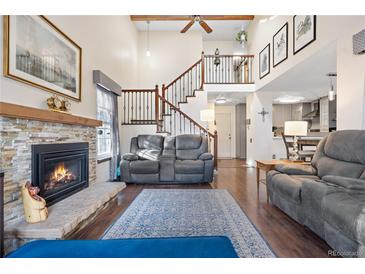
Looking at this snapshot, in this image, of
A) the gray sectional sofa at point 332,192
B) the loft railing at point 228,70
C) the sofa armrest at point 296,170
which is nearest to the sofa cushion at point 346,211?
the gray sectional sofa at point 332,192

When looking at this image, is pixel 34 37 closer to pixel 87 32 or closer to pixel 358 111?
pixel 87 32

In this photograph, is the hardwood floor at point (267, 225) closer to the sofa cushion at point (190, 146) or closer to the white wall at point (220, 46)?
the sofa cushion at point (190, 146)

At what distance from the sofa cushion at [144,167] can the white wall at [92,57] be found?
61 centimetres

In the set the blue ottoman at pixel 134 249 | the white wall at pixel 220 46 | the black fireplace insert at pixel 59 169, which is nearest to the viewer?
the blue ottoman at pixel 134 249

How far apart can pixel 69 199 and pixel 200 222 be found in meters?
1.65

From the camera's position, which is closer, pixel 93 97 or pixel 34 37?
pixel 34 37

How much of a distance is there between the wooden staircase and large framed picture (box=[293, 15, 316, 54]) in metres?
2.63

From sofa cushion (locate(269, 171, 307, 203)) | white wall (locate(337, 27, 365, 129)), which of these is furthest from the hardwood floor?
white wall (locate(337, 27, 365, 129))

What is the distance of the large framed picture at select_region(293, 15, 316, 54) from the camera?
144 inches

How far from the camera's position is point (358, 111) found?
9.00 feet

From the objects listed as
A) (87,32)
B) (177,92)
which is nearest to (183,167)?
(87,32)

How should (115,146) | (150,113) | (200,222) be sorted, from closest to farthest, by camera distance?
(200,222) → (115,146) → (150,113)

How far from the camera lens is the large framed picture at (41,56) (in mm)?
2051

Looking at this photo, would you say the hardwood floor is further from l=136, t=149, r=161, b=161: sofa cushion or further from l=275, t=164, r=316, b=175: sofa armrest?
l=136, t=149, r=161, b=161: sofa cushion
